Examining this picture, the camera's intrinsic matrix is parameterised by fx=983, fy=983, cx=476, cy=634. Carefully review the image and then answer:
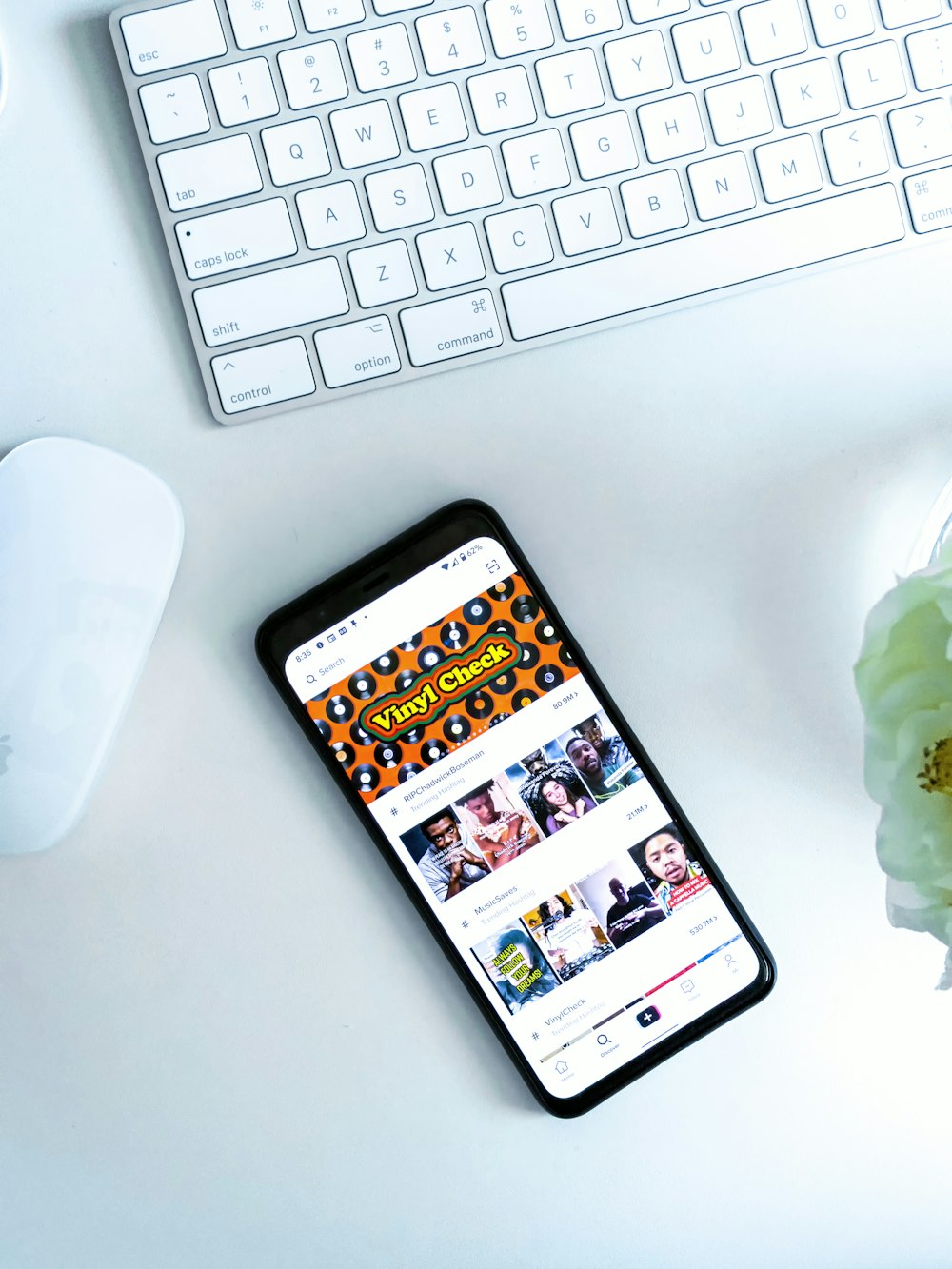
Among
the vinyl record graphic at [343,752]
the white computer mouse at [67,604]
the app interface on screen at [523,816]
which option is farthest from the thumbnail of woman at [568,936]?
the white computer mouse at [67,604]

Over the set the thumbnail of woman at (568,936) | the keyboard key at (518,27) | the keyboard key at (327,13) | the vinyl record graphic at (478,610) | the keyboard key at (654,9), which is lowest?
the thumbnail of woman at (568,936)

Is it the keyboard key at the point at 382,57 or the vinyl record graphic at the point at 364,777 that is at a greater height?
the keyboard key at the point at 382,57

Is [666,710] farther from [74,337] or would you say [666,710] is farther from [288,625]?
[74,337]

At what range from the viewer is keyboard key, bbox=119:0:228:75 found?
39cm

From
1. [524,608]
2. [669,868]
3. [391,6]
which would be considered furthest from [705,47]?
[669,868]

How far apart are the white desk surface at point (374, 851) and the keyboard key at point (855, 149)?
41mm

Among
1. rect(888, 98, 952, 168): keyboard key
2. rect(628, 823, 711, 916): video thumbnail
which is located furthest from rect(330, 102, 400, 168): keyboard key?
rect(628, 823, 711, 916): video thumbnail

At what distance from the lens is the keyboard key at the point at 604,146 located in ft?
1.32

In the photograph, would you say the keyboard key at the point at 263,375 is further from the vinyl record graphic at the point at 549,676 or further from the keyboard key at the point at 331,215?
the vinyl record graphic at the point at 549,676

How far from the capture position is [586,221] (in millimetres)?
407

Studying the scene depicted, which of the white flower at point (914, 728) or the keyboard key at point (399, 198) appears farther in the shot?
the keyboard key at point (399, 198)

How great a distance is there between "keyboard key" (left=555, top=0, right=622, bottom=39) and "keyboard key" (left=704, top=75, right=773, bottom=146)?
0.16 feet

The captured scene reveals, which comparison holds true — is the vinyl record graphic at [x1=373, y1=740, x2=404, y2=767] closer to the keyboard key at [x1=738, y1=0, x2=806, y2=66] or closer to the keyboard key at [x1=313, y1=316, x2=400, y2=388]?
the keyboard key at [x1=313, y1=316, x2=400, y2=388]

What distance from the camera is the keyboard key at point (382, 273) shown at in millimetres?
405
